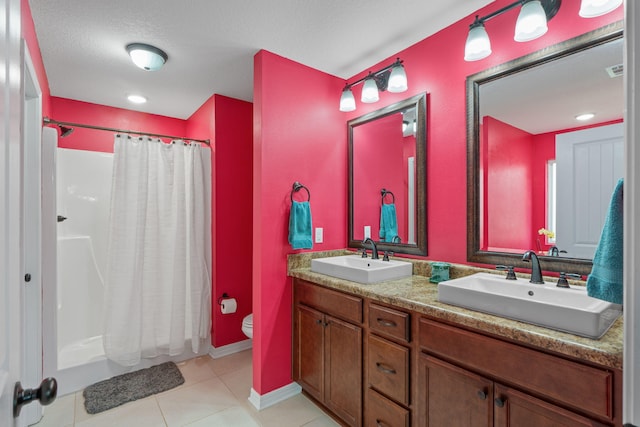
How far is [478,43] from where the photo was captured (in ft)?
5.18

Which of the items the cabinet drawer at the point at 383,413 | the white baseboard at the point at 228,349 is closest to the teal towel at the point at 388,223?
the cabinet drawer at the point at 383,413

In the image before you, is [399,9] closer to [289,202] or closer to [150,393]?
[289,202]

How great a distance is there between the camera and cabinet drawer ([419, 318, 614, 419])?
946mm

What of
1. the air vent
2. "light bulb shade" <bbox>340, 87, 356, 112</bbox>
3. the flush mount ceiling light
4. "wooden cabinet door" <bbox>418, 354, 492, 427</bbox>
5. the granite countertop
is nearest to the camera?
the granite countertop

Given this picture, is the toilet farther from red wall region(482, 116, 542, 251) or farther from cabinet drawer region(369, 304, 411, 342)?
red wall region(482, 116, 542, 251)

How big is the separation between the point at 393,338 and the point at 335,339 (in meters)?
0.47

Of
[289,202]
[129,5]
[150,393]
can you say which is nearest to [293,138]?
[289,202]

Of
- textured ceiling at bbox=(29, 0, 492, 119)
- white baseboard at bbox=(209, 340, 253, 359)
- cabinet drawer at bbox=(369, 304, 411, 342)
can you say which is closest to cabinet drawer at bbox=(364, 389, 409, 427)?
cabinet drawer at bbox=(369, 304, 411, 342)

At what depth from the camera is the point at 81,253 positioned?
9.78ft

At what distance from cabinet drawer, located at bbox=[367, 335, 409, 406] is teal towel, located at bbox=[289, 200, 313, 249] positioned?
79 centimetres

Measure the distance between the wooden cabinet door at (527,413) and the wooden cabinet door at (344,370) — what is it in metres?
0.74

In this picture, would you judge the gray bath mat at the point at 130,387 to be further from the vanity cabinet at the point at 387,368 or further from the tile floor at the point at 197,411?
the vanity cabinet at the point at 387,368

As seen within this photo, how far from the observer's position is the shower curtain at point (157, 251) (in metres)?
2.51

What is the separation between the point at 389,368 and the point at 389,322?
234mm
